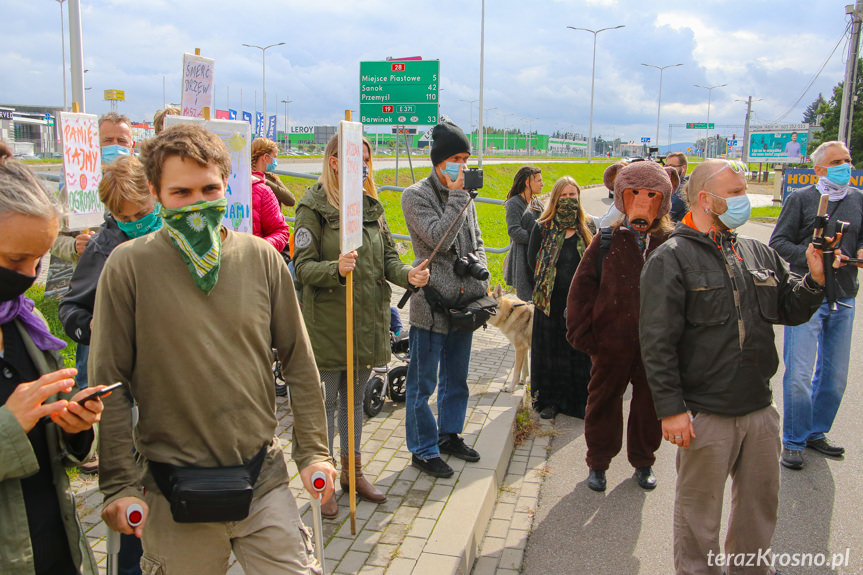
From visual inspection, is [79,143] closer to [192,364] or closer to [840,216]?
[192,364]

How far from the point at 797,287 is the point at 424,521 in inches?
97.0

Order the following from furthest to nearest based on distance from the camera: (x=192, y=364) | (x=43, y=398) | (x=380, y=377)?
(x=380, y=377) < (x=192, y=364) < (x=43, y=398)

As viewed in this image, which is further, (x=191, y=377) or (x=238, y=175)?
(x=238, y=175)

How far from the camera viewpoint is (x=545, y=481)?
5.23 m

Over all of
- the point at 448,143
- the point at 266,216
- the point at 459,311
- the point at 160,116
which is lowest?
the point at 459,311

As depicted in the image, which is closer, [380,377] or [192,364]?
[192,364]

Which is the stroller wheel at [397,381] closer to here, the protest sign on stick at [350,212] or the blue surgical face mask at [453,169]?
the protest sign on stick at [350,212]

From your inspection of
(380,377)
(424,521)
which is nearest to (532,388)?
(380,377)

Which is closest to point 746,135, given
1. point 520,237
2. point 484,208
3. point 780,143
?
point 780,143

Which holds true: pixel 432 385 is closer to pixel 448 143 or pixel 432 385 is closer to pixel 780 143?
pixel 448 143

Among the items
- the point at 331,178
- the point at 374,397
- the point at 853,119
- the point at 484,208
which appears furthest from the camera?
the point at 853,119

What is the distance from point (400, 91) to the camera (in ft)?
58.3

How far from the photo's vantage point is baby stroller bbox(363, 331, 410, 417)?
5938 millimetres

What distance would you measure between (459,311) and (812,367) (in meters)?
2.82
